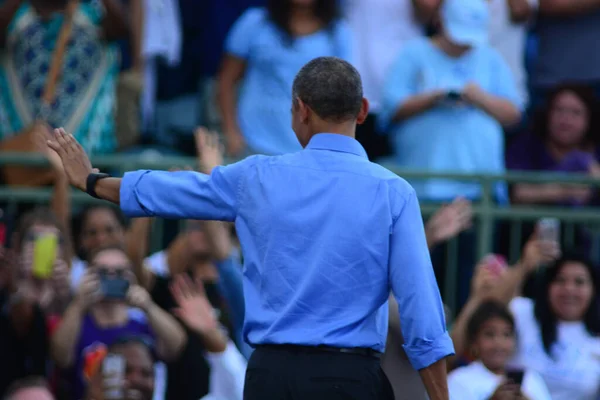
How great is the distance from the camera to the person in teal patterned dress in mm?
Result: 8539

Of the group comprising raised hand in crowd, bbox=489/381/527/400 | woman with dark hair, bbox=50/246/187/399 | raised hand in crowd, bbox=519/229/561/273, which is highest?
raised hand in crowd, bbox=519/229/561/273

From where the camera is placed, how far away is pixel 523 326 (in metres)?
7.44

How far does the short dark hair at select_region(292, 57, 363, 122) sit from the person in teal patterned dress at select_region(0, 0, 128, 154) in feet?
14.4

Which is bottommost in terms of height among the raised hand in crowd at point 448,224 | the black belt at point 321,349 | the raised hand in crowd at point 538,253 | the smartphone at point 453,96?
the black belt at point 321,349

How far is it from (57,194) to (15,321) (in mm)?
1121

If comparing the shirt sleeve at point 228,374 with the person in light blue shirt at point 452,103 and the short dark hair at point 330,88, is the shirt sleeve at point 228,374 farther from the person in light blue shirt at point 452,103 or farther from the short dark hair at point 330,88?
the short dark hair at point 330,88

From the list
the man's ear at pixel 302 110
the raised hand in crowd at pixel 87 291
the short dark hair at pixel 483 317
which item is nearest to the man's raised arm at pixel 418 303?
the man's ear at pixel 302 110

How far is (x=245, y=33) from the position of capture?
8.77m

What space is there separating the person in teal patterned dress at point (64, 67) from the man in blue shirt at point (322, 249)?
4.26m

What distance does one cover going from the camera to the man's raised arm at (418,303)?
13.9 ft

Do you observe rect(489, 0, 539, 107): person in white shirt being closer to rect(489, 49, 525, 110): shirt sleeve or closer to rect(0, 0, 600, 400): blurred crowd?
rect(0, 0, 600, 400): blurred crowd

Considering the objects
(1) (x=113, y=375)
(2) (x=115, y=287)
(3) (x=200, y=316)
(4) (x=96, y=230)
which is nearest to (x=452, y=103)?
(4) (x=96, y=230)

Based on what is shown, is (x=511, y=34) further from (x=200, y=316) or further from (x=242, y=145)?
(x=200, y=316)

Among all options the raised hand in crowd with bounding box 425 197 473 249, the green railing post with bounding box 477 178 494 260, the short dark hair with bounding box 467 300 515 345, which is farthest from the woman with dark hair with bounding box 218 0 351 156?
the raised hand in crowd with bounding box 425 197 473 249
